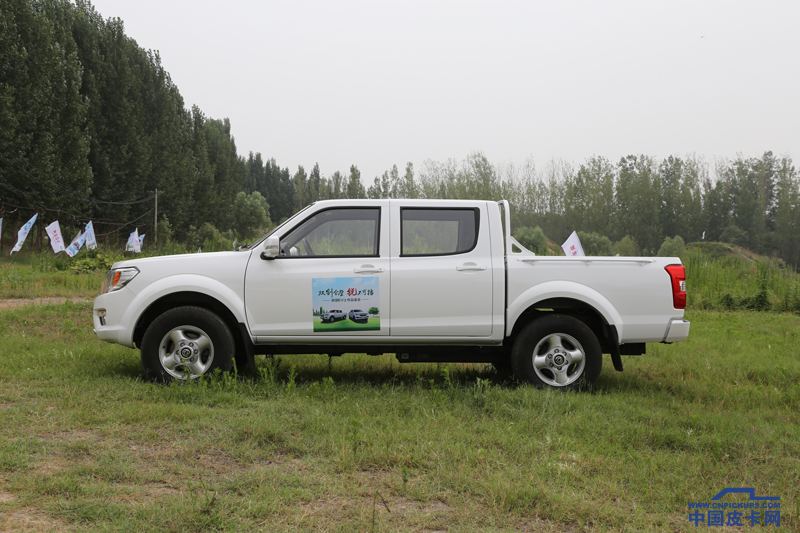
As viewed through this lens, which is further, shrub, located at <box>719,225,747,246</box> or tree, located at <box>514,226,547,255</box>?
shrub, located at <box>719,225,747,246</box>

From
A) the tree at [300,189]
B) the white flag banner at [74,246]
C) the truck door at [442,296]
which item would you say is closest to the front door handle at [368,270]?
the truck door at [442,296]

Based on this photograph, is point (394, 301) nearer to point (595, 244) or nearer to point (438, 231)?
point (438, 231)

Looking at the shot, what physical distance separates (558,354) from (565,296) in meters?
0.59

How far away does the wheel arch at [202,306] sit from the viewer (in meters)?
6.02

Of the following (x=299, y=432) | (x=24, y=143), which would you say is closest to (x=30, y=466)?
(x=299, y=432)

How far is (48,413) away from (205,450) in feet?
5.72

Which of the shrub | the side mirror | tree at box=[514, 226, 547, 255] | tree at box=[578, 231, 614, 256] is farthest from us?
the shrub

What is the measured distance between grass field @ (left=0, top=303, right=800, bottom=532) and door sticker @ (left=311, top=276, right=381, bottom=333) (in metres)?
0.65

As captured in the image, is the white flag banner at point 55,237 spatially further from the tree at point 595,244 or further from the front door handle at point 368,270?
the tree at point 595,244

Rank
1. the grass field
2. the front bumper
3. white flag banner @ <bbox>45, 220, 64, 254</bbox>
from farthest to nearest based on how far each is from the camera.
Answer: white flag banner @ <bbox>45, 220, 64, 254</bbox> < the front bumper < the grass field

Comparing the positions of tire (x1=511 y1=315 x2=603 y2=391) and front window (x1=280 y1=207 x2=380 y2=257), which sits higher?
front window (x1=280 y1=207 x2=380 y2=257)

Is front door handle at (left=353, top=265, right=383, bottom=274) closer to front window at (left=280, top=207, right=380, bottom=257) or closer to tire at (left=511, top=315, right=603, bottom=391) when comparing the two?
front window at (left=280, top=207, right=380, bottom=257)

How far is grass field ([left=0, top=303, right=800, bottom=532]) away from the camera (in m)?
3.30

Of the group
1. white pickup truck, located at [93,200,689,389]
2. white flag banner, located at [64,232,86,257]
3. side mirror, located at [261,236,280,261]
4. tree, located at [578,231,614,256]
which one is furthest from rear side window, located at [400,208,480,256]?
tree, located at [578,231,614,256]
